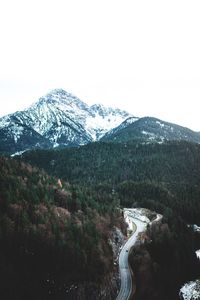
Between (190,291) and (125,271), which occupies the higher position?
(190,291)

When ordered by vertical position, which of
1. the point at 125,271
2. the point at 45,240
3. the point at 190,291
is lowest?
the point at 125,271

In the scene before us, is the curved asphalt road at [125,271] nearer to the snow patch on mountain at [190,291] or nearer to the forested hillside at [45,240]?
the forested hillside at [45,240]

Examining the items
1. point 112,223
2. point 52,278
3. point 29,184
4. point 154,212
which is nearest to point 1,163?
point 29,184

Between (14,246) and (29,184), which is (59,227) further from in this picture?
(29,184)

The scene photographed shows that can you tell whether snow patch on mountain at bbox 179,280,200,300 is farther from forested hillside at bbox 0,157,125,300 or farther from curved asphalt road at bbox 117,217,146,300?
forested hillside at bbox 0,157,125,300

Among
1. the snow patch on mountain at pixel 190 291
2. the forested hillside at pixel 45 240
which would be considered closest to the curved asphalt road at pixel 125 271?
the forested hillside at pixel 45 240

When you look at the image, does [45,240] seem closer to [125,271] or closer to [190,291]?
[125,271]

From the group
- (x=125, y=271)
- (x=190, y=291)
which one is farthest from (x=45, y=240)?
(x=190, y=291)


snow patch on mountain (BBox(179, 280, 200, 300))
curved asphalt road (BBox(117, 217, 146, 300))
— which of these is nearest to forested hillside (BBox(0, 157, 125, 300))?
curved asphalt road (BBox(117, 217, 146, 300))
